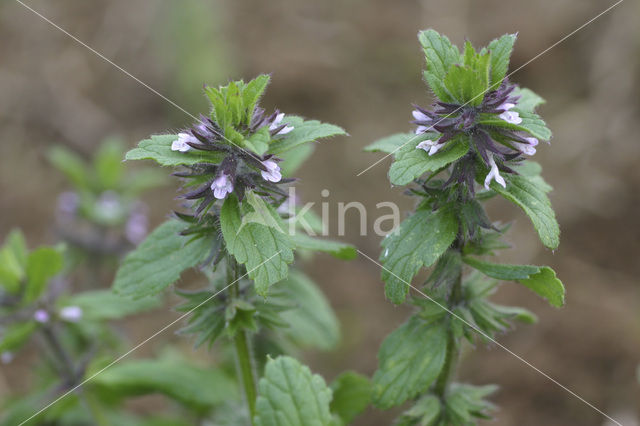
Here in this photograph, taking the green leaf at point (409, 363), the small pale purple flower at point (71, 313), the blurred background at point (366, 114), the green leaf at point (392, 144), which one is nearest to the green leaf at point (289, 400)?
the green leaf at point (409, 363)

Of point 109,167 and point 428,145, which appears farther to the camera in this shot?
point 109,167

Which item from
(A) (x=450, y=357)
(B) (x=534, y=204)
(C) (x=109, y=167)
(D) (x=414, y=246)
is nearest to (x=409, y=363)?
(A) (x=450, y=357)

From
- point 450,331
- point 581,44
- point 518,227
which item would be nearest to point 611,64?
point 581,44

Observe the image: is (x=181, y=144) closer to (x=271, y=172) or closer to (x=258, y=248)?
(x=271, y=172)

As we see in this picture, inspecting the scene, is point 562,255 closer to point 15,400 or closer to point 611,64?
point 611,64

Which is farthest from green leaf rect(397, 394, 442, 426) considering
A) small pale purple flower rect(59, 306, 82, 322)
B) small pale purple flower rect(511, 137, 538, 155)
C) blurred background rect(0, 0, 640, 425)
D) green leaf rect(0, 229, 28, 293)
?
green leaf rect(0, 229, 28, 293)

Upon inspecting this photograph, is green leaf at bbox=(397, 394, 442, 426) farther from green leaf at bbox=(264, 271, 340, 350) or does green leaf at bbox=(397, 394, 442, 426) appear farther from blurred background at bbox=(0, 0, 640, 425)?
blurred background at bbox=(0, 0, 640, 425)
